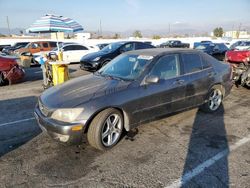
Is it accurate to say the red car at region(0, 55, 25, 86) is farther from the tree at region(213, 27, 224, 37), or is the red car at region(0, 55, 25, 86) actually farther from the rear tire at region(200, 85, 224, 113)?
the tree at region(213, 27, 224, 37)

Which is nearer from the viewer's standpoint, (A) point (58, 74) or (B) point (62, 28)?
(A) point (58, 74)

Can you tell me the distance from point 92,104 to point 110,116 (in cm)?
40

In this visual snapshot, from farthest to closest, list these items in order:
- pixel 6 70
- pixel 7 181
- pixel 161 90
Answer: pixel 6 70 < pixel 161 90 < pixel 7 181

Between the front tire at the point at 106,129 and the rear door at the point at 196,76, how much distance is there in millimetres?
1711

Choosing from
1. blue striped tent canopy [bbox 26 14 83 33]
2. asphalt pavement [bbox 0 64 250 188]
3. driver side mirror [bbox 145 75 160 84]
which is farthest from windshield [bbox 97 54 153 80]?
blue striped tent canopy [bbox 26 14 83 33]

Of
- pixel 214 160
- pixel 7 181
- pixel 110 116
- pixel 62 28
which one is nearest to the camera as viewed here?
Result: pixel 7 181

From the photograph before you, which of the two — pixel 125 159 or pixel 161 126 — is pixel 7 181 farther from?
pixel 161 126

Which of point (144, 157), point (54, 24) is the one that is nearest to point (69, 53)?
point (54, 24)

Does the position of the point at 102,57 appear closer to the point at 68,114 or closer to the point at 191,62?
the point at 191,62

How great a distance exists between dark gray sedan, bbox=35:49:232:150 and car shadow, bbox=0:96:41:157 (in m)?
0.65

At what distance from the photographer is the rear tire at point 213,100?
5529 millimetres

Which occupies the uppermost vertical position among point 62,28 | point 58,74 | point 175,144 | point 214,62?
point 62,28

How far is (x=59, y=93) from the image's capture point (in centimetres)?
406

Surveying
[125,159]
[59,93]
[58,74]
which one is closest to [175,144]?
[125,159]
